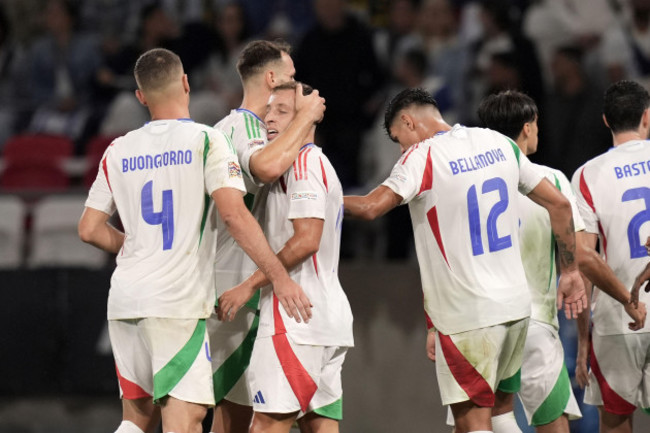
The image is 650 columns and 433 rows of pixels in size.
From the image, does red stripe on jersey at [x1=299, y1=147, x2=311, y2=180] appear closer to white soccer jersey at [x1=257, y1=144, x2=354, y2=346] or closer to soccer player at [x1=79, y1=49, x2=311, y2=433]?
white soccer jersey at [x1=257, y1=144, x2=354, y2=346]

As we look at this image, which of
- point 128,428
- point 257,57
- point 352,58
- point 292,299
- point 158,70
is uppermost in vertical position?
point 352,58

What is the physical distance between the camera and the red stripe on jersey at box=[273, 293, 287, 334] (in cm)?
519

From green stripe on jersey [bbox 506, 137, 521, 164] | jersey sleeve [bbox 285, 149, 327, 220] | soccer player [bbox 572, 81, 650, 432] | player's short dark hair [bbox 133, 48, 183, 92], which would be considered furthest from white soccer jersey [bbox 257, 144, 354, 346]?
soccer player [bbox 572, 81, 650, 432]

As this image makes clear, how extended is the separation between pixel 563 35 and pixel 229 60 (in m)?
3.48

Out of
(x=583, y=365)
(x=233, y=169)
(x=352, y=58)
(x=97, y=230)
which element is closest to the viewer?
(x=233, y=169)

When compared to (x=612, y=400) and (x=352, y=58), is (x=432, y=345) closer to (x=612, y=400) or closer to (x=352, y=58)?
(x=612, y=400)

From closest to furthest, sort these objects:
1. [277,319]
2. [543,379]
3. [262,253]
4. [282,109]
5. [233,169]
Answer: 1. [262,253]
2. [233,169]
3. [277,319]
4. [282,109]
5. [543,379]

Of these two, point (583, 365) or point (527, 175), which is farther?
point (583, 365)

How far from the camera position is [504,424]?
577 cm

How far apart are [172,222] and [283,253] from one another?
1.85 feet

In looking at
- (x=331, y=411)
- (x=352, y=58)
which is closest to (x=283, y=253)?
(x=331, y=411)

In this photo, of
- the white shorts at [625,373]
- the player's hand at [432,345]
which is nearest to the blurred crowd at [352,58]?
the white shorts at [625,373]

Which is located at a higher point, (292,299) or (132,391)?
(292,299)

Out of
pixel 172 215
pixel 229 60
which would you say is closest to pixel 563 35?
pixel 229 60
